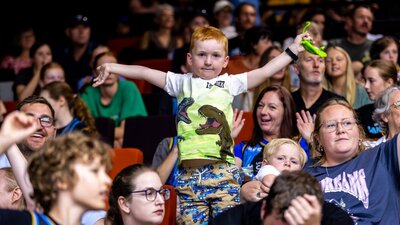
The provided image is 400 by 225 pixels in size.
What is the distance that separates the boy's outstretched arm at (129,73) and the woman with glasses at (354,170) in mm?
1007

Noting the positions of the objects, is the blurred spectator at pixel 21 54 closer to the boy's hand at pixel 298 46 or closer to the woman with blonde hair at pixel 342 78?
the woman with blonde hair at pixel 342 78

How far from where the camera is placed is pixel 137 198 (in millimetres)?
5520

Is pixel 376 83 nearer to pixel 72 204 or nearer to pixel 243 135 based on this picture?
pixel 243 135

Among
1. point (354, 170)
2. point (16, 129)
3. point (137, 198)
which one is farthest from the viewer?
point (354, 170)

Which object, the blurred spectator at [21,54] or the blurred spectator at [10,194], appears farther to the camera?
the blurred spectator at [21,54]

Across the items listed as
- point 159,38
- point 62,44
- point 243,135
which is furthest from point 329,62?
point 62,44

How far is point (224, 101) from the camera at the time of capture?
19.5ft

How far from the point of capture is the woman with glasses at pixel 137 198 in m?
5.50

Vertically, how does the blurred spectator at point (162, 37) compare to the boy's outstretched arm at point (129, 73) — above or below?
above

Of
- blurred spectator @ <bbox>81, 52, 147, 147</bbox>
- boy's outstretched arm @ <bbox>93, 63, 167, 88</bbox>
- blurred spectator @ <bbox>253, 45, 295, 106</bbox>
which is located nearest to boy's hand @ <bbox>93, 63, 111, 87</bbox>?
boy's outstretched arm @ <bbox>93, 63, 167, 88</bbox>

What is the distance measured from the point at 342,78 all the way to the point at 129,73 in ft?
9.15

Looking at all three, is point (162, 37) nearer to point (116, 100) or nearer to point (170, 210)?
point (116, 100)

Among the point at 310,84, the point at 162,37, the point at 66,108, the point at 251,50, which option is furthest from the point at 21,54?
the point at 310,84

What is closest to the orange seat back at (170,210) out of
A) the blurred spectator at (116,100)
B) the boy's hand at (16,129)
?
the boy's hand at (16,129)
